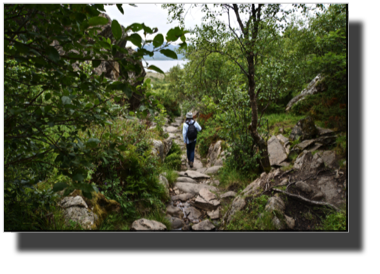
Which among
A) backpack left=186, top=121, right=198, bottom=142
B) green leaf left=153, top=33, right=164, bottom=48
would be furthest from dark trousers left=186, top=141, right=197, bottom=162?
green leaf left=153, top=33, right=164, bottom=48

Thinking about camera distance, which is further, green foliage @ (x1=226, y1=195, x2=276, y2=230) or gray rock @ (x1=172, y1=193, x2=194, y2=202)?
gray rock @ (x1=172, y1=193, x2=194, y2=202)

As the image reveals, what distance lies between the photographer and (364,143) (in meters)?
1.96

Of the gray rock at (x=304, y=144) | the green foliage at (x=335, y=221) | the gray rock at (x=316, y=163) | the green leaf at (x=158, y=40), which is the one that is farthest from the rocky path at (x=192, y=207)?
the green leaf at (x=158, y=40)

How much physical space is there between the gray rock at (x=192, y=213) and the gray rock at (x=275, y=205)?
1.58 m

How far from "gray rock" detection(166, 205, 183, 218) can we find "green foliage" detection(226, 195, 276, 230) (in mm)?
1344

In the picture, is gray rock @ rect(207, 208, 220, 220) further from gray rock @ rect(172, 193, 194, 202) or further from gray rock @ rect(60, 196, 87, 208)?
gray rock @ rect(60, 196, 87, 208)

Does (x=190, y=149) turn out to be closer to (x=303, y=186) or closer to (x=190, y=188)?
(x=190, y=188)

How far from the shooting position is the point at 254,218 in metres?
3.11

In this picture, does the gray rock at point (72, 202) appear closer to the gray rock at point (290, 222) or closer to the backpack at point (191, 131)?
the gray rock at point (290, 222)

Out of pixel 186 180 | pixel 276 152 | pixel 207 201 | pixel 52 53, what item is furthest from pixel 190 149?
pixel 52 53

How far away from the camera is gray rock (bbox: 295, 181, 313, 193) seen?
322cm

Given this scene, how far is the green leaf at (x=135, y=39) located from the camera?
1.08 metres
